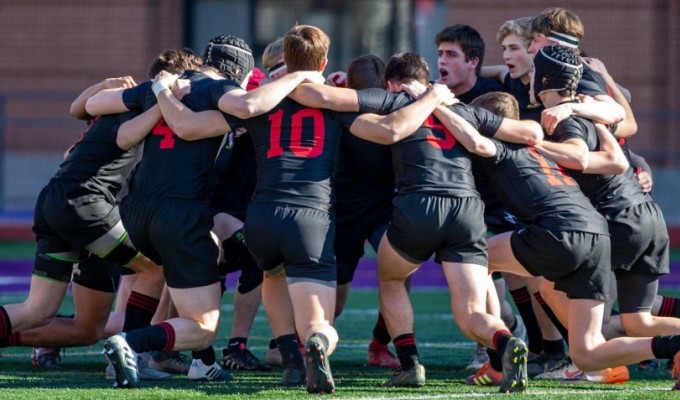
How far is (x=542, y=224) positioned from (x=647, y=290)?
33.0 inches

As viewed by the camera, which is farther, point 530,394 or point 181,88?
point 181,88

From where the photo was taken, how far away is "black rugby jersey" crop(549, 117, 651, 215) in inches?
253

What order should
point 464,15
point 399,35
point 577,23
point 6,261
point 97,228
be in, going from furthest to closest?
point 399,35
point 464,15
point 6,261
point 577,23
point 97,228

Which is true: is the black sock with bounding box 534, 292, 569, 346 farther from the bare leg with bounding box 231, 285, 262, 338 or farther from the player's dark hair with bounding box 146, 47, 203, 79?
the player's dark hair with bounding box 146, 47, 203, 79

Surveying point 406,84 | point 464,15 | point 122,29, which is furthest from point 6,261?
point 406,84

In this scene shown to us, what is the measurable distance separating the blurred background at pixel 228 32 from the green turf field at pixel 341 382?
8.71 metres

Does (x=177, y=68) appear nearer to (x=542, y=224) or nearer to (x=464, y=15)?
(x=542, y=224)

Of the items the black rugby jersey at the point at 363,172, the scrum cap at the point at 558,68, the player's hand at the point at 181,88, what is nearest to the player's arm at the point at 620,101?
the scrum cap at the point at 558,68

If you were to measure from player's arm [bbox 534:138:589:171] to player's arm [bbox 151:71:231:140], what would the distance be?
67.2 inches

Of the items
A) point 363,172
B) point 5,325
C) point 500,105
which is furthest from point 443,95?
point 5,325

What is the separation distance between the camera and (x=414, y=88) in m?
6.30

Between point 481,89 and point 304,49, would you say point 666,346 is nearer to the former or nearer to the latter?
point 304,49

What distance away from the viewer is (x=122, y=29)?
18.4m

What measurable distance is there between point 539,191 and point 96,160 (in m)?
2.52
